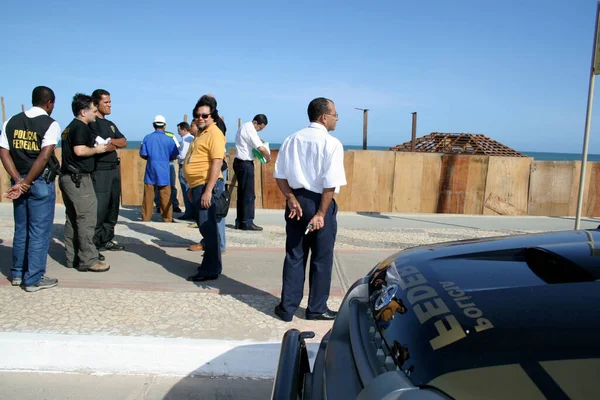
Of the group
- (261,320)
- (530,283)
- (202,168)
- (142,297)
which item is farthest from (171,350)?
(530,283)

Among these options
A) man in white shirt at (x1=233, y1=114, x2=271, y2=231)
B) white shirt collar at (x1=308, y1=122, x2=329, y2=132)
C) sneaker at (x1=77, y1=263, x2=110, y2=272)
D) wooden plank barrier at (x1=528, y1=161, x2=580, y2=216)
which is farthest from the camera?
wooden plank barrier at (x1=528, y1=161, x2=580, y2=216)

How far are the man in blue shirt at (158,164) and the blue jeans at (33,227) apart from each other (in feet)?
10.2

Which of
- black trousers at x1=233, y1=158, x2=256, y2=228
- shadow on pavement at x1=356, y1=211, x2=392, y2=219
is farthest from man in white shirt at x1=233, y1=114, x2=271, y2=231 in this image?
shadow on pavement at x1=356, y1=211, x2=392, y2=219

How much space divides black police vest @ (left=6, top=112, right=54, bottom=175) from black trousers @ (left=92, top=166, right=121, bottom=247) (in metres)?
1.00

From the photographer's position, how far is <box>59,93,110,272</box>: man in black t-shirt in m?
4.37

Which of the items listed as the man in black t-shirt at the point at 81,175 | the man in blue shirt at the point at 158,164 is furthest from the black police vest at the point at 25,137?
the man in blue shirt at the point at 158,164

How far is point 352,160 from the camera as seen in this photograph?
30.7 ft

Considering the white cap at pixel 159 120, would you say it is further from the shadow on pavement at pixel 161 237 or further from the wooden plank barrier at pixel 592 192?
the wooden plank barrier at pixel 592 192

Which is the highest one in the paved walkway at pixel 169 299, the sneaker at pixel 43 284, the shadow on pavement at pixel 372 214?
the sneaker at pixel 43 284

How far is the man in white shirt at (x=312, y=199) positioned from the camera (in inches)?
128

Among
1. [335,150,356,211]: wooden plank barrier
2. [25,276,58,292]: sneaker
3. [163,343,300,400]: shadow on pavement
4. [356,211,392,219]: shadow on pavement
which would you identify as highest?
[335,150,356,211]: wooden plank barrier

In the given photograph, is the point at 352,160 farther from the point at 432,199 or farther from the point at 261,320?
the point at 261,320

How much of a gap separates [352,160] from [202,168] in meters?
5.54

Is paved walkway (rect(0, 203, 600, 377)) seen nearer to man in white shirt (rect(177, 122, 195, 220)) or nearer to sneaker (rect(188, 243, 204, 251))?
sneaker (rect(188, 243, 204, 251))
